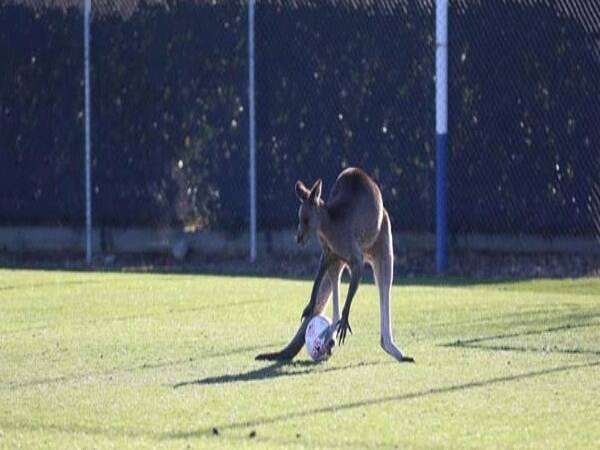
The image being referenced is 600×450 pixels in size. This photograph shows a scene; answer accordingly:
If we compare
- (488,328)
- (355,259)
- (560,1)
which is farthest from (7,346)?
(560,1)

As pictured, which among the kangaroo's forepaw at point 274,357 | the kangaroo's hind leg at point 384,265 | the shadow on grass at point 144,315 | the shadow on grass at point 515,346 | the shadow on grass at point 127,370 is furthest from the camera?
the shadow on grass at point 144,315

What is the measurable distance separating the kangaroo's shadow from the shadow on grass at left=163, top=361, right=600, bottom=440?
1028 millimetres

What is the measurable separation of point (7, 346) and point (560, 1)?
8.17m

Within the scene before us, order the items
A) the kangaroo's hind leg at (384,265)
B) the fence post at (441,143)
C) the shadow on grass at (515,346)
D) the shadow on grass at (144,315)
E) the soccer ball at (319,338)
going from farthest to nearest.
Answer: the fence post at (441,143) < the shadow on grass at (144,315) < the shadow on grass at (515,346) < the kangaroo's hind leg at (384,265) < the soccer ball at (319,338)

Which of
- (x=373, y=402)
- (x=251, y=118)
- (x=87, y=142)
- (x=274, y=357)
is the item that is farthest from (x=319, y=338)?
(x=87, y=142)

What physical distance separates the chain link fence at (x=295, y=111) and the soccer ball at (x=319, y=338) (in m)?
7.16

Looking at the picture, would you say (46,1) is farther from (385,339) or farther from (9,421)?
(9,421)

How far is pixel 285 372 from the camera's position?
1063 centimetres

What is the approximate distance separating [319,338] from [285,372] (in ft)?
1.29

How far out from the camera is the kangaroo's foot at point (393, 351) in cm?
1102

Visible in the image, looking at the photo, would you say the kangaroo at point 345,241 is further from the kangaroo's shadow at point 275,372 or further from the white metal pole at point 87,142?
the white metal pole at point 87,142

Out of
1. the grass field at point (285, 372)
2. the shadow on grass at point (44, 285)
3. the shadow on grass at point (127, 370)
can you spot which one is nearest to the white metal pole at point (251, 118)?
the shadow on grass at point (44, 285)

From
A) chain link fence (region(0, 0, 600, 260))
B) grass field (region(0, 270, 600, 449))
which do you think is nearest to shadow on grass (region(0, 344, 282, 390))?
grass field (region(0, 270, 600, 449))

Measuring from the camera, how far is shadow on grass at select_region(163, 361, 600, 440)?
28.2 ft
